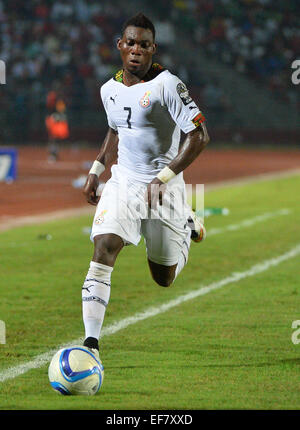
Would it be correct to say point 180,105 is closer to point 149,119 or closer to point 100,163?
point 149,119

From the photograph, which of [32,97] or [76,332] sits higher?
[76,332]

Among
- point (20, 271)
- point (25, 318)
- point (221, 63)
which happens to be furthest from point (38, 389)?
point (221, 63)

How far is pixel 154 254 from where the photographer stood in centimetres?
707

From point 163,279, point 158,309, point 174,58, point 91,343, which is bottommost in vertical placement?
point 174,58

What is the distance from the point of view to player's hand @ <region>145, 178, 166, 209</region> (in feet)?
20.8

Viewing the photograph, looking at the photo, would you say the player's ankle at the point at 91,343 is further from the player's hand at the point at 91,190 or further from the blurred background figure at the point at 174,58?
the blurred background figure at the point at 174,58

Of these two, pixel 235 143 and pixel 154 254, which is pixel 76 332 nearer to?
pixel 154 254

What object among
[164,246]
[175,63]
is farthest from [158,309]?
[175,63]

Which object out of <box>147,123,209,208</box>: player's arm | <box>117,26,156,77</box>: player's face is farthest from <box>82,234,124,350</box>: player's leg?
<box>117,26,156,77</box>: player's face

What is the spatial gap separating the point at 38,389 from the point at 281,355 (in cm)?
194

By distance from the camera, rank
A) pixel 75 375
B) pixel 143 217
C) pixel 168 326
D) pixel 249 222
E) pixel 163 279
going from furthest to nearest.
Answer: pixel 249 222 < pixel 168 326 < pixel 163 279 < pixel 143 217 < pixel 75 375

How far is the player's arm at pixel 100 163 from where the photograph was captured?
6820 mm

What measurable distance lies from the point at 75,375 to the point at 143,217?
4.88 ft

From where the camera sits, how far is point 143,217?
6676 mm
